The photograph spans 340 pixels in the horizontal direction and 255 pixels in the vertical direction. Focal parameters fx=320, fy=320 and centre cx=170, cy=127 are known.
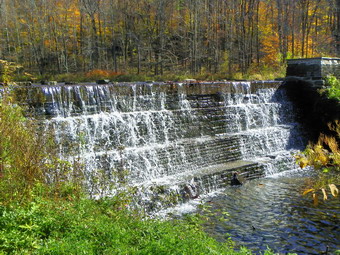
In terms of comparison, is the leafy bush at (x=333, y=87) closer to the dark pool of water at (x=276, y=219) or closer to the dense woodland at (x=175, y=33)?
the dark pool of water at (x=276, y=219)

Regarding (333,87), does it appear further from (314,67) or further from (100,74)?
(100,74)

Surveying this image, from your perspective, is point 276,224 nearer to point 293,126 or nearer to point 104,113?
point 104,113

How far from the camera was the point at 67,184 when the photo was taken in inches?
208

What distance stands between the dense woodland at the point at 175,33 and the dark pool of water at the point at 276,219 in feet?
43.3

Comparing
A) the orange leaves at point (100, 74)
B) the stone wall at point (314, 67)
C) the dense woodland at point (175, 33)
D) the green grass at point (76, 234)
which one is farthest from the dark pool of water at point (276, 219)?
the orange leaves at point (100, 74)

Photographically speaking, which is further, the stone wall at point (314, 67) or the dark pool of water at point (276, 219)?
the stone wall at point (314, 67)

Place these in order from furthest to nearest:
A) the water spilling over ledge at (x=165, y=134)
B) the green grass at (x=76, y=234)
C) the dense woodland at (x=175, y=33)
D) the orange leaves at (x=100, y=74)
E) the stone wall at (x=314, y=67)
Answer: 1. the dense woodland at (x=175, y=33)
2. the orange leaves at (x=100, y=74)
3. the stone wall at (x=314, y=67)
4. the water spilling over ledge at (x=165, y=134)
5. the green grass at (x=76, y=234)

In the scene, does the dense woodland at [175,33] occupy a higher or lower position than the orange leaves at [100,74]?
higher

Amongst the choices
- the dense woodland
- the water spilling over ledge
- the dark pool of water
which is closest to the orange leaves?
the dense woodland

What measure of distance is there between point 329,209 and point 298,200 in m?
0.73

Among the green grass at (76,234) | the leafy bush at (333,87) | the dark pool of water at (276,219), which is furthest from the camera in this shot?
the leafy bush at (333,87)

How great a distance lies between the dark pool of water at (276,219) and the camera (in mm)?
5625

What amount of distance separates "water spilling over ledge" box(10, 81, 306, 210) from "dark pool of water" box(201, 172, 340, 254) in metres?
0.90

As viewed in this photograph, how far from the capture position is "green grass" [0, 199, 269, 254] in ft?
11.2
